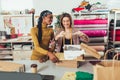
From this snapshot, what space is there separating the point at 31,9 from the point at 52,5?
0.51 metres

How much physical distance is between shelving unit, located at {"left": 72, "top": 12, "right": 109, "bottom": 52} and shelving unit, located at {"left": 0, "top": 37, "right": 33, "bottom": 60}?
3.87 ft

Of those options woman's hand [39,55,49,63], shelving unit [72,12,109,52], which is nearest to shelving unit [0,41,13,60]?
shelving unit [72,12,109,52]

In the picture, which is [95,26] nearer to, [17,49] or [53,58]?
[17,49]

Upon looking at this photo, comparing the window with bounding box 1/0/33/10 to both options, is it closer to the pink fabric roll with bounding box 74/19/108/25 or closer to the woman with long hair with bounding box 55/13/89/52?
the pink fabric roll with bounding box 74/19/108/25

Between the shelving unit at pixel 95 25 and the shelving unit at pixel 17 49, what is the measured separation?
1.18 metres

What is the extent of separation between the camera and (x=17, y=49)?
4359 mm

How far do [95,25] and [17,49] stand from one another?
1.82 m

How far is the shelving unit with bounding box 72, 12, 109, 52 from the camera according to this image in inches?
162

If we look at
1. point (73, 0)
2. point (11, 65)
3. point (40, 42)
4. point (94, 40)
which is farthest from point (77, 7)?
point (11, 65)

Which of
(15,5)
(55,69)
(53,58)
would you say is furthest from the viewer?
(15,5)

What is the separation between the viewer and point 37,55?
2.65m

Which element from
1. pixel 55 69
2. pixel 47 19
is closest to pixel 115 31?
pixel 47 19

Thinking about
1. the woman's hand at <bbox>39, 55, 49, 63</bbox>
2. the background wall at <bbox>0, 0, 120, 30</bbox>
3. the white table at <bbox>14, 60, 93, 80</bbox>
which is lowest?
the white table at <bbox>14, 60, 93, 80</bbox>

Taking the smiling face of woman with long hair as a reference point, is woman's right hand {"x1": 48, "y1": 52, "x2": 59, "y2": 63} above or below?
below
